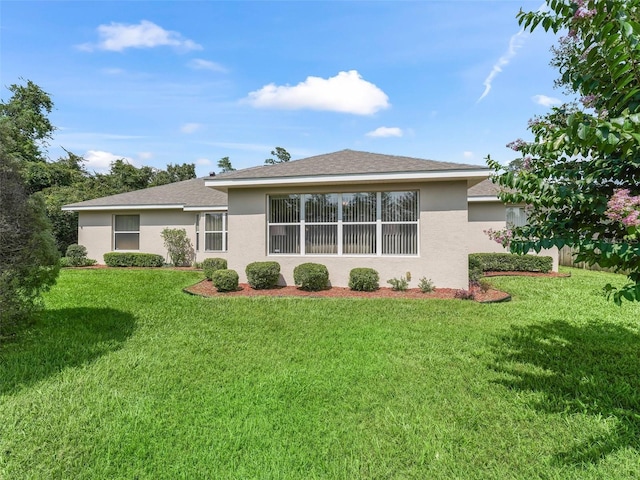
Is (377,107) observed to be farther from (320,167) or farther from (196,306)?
(196,306)

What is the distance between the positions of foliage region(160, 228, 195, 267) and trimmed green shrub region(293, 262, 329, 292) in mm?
8314

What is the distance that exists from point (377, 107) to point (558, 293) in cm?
1142

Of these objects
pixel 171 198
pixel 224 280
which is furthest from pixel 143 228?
pixel 224 280

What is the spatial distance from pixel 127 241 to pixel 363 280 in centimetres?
1352

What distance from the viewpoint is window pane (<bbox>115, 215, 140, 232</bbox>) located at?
16.6m

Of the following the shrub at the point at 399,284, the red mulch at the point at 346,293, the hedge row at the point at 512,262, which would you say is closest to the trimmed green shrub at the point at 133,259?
the red mulch at the point at 346,293

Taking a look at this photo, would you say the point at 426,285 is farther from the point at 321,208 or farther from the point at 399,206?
the point at 321,208

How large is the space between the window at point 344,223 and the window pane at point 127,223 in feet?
32.4

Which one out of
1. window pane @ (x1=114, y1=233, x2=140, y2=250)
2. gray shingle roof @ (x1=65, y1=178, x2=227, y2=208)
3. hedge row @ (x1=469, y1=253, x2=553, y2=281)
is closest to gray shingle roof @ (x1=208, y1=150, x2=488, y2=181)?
gray shingle roof @ (x1=65, y1=178, x2=227, y2=208)

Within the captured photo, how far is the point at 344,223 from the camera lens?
10062 millimetres

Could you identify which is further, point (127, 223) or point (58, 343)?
point (127, 223)

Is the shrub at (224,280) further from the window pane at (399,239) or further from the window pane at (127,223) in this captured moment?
the window pane at (127,223)

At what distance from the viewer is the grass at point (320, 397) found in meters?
2.58

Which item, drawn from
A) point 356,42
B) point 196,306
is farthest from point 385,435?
point 356,42
